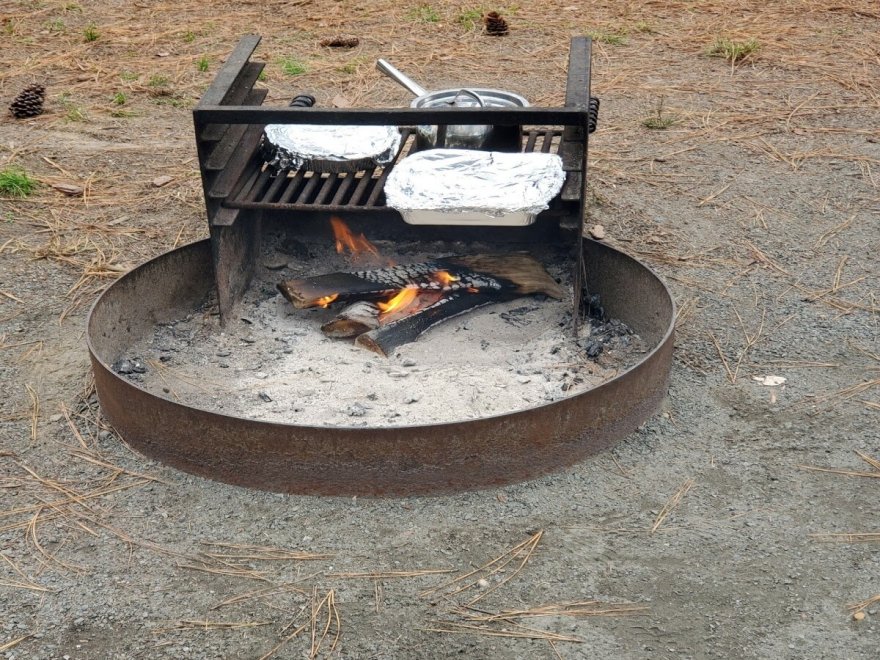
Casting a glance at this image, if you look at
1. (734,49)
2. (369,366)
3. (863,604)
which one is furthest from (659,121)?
(863,604)

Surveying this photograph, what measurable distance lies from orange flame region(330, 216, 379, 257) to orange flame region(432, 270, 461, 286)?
1.48ft

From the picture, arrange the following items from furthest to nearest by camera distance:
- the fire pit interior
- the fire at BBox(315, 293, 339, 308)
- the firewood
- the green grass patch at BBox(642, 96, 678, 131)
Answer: the green grass patch at BBox(642, 96, 678, 131)
the fire at BBox(315, 293, 339, 308)
the firewood
the fire pit interior

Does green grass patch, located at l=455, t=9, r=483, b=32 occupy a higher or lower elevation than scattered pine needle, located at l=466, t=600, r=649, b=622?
higher

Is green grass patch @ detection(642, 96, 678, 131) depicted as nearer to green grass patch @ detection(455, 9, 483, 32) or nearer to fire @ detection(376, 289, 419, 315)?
green grass patch @ detection(455, 9, 483, 32)

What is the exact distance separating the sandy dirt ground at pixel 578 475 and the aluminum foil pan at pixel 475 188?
0.81 m

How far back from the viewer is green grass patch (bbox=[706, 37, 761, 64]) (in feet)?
20.9

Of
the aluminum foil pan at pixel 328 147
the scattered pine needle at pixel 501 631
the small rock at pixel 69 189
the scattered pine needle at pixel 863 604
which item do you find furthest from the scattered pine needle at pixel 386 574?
the small rock at pixel 69 189

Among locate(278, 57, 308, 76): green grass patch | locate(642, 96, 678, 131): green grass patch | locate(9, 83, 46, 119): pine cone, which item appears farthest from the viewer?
locate(278, 57, 308, 76): green grass patch

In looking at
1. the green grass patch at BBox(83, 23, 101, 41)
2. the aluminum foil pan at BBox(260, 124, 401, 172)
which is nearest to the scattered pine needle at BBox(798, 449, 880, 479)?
the aluminum foil pan at BBox(260, 124, 401, 172)

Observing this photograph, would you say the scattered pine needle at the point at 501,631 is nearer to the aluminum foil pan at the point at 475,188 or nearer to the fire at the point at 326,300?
the aluminum foil pan at the point at 475,188

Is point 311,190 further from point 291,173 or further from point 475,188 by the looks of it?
point 475,188

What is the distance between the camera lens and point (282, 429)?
271cm

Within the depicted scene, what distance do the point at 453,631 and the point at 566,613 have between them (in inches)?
10.9

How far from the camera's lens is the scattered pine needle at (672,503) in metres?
2.73
